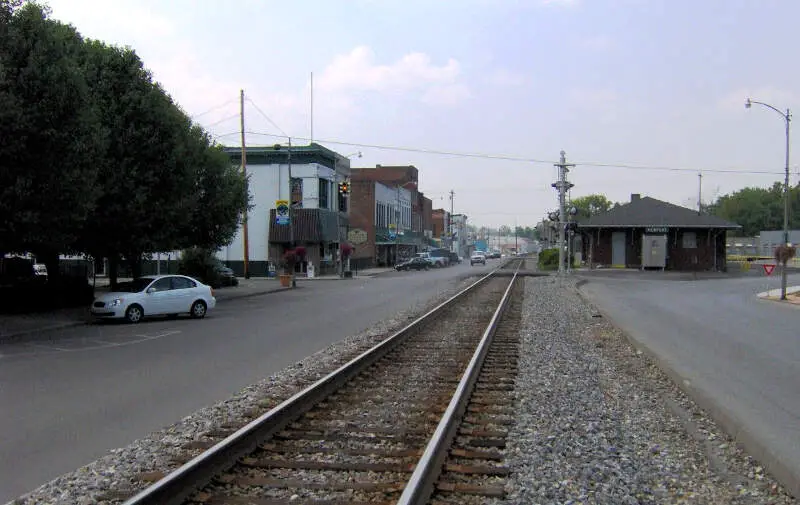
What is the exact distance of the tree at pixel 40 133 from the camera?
16344mm

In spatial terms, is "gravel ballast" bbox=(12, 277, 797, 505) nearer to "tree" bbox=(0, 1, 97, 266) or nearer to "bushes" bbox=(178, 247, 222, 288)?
"tree" bbox=(0, 1, 97, 266)

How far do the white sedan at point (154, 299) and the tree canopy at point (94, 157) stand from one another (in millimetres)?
2075

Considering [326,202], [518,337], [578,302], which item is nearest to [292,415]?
[518,337]

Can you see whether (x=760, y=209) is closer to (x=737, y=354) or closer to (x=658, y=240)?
(x=658, y=240)

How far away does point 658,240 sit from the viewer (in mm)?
54906

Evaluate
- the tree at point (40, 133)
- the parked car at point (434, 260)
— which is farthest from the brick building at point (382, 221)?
the tree at point (40, 133)

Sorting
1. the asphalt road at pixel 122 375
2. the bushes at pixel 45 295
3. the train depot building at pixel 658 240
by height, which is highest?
the train depot building at pixel 658 240

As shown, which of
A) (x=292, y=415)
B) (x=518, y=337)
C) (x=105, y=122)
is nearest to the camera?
(x=292, y=415)

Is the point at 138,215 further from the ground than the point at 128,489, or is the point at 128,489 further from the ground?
the point at 138,215

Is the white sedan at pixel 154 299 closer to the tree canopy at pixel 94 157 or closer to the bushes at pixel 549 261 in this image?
the tree canopy at pixel 94 157

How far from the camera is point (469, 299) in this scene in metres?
28.5

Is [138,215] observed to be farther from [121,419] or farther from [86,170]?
[121,419]

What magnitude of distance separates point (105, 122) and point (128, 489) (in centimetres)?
1938

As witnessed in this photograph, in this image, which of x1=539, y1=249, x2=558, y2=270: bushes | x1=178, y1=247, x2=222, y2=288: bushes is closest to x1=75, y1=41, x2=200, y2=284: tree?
x1=178, y1=247, x2=222, y2=288: bushes
